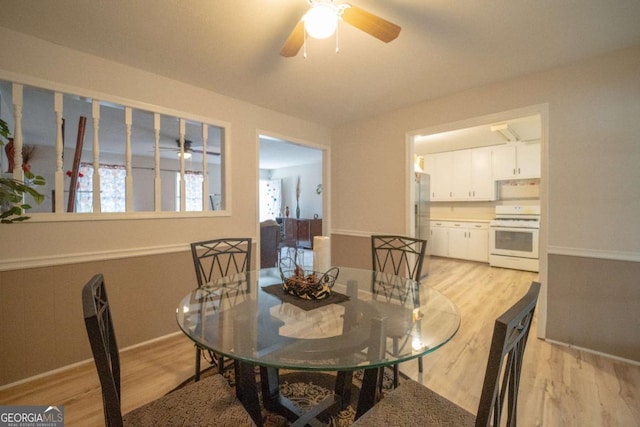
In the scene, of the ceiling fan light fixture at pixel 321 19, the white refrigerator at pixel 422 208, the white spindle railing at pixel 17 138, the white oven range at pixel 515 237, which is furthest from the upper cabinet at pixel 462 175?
the white spindle railing at pixel 17 138

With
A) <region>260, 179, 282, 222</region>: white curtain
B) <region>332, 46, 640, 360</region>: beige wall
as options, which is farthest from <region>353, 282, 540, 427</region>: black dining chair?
<region>260, 179, 282, 222</region>: white curtain

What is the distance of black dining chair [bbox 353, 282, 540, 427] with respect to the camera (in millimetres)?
703

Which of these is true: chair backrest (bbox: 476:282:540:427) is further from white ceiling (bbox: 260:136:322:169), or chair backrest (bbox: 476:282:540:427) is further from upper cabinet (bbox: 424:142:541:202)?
upper cabinet (bbox: 424:142:541:202)

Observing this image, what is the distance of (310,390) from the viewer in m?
1.69

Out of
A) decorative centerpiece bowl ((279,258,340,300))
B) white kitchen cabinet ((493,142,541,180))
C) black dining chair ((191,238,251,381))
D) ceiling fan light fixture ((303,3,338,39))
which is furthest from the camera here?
white kitchen cabinet ((493,142,541,180))

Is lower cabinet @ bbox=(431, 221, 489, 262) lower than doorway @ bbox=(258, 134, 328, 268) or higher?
lower

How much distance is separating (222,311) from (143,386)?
1.04 m

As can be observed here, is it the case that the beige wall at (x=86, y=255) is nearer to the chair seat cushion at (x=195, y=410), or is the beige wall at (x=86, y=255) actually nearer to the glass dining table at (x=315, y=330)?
the glass dining table at (x=315, y=330)

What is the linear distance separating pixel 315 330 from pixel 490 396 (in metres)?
0.64

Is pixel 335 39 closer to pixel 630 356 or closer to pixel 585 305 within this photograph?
pixel 585 305

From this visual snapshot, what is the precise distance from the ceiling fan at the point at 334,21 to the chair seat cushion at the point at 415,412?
1646 millimetres

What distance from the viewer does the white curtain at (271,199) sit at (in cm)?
905

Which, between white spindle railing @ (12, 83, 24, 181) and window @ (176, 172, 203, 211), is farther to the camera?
window @ (176, 172, 203, 211)

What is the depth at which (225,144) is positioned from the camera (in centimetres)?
282
